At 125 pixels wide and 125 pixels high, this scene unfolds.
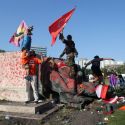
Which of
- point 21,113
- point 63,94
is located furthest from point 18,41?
point 21,113

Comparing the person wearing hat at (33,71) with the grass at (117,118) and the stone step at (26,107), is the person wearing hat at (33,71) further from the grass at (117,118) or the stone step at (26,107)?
the grass at (117,118)

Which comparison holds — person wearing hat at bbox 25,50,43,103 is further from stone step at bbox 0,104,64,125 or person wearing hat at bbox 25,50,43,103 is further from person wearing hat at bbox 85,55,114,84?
person wearing hat at bbox 85,55,114,84

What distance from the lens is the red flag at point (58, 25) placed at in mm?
13484

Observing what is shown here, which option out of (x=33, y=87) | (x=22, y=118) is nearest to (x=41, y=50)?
(x=33, y=87)

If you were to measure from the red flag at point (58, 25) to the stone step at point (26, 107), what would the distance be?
279 cm

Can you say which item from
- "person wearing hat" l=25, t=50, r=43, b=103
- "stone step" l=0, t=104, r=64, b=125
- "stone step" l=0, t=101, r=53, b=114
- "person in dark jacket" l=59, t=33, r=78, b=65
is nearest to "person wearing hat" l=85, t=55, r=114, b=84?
"person in dark jacket" l=59, t=33, r=78, b=65

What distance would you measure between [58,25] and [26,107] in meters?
3.85

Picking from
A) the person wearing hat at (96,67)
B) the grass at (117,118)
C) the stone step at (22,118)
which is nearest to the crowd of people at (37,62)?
the person wearing hat at (96,67)

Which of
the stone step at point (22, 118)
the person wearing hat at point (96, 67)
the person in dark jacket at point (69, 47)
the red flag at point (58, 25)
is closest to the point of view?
the stone step at point (22, 118)

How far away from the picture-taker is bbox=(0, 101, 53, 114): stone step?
11.1 m

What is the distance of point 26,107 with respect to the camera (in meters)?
11.2

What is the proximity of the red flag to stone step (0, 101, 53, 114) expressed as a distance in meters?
2.79

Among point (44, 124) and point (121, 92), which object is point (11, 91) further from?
point (121, 92)

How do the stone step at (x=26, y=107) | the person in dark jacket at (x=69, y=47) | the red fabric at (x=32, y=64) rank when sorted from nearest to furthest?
the stone step at (x=26, y=107) → the red fabric at (x=32, y=64) → the person in dark jacket at (x=69, y=47)
